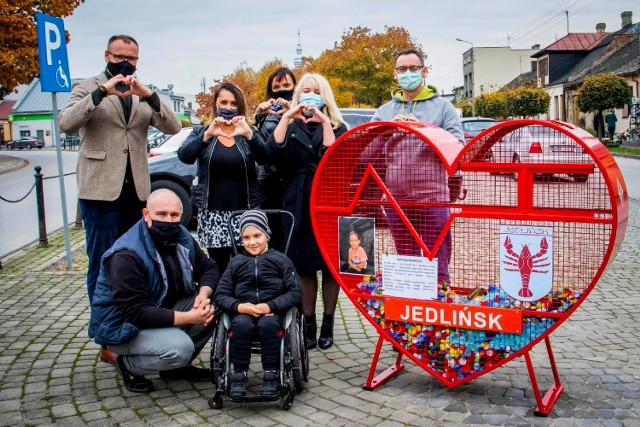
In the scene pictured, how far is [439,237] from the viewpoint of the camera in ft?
13.5

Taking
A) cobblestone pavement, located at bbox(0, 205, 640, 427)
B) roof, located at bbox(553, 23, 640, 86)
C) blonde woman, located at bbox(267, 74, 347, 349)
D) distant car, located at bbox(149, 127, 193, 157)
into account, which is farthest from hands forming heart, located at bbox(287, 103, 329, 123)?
roof, located at bbox(553, 23, 640, 86)

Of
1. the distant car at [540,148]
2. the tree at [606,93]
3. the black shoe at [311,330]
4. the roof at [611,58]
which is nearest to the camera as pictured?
the distant car at [540,148]

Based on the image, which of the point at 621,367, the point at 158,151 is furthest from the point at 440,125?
the point at 158,151

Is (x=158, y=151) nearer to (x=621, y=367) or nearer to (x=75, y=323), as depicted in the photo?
(x=75, y=323)

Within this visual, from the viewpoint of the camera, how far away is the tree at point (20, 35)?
28141 mm

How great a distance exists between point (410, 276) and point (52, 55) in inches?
239

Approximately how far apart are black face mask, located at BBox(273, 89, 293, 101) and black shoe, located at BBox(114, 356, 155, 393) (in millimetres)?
2403

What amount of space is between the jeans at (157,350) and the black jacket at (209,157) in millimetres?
1123

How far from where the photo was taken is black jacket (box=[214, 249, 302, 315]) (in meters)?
4.30

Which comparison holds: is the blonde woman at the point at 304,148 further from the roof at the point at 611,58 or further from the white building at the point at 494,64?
the white building at the point at 494,64

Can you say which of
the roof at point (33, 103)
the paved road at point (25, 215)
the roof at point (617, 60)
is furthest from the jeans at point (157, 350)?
the roof at point (33, 103)

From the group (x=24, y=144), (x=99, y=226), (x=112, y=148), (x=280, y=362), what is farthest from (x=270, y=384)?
(x=24, y=144)

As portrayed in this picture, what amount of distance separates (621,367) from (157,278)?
322 centimetres

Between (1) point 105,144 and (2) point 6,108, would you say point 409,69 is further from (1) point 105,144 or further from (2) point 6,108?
(2) point 6,108
